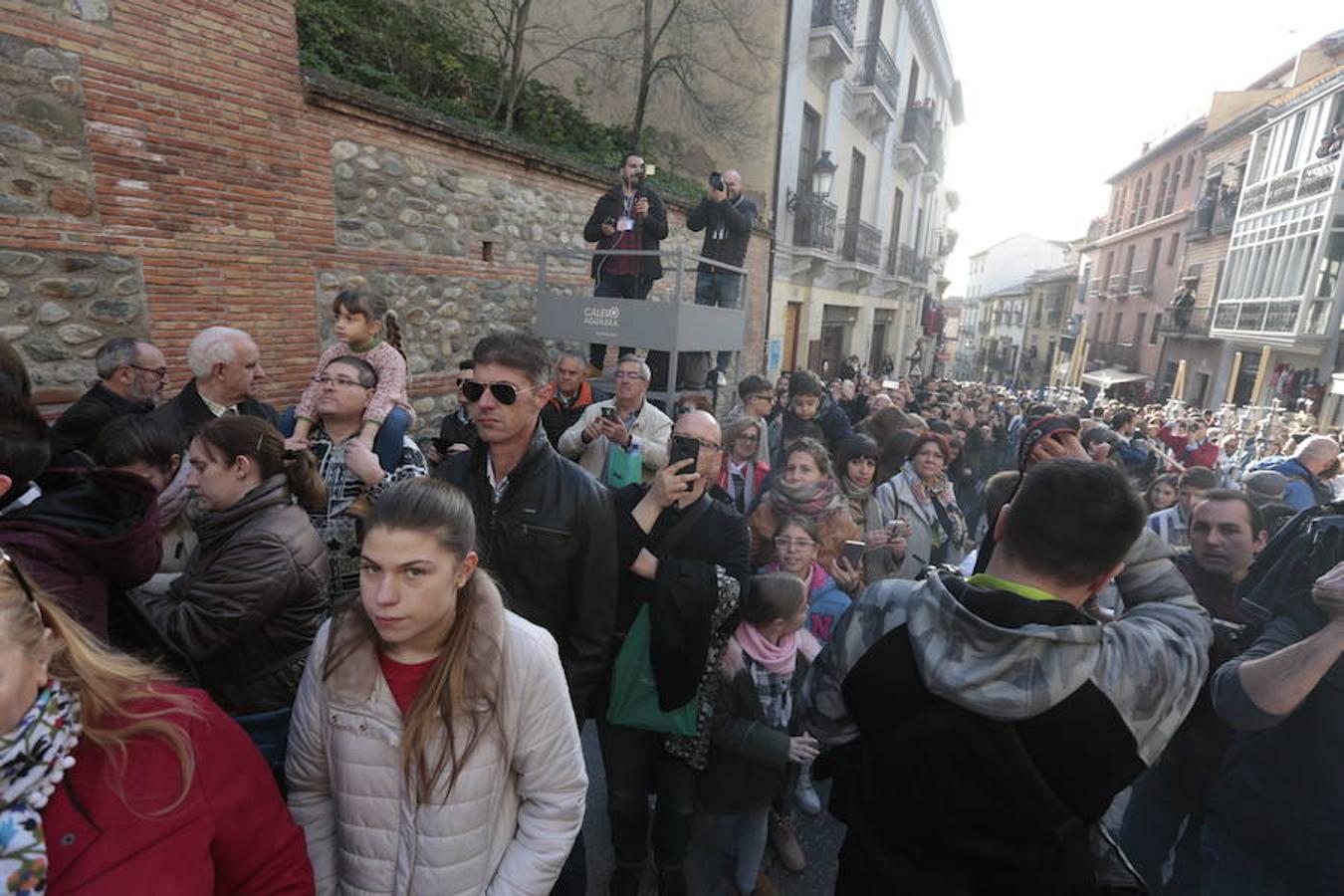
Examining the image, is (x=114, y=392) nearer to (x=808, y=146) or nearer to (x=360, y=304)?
(x=360, y=304)

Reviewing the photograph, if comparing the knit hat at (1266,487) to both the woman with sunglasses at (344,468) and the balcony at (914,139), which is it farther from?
the balcony at (914,139)

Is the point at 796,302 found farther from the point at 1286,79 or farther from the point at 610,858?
the point at 1286,79

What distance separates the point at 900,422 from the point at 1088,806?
15.9 ft

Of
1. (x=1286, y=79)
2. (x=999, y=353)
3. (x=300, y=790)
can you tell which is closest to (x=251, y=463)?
(x=300, y=790)

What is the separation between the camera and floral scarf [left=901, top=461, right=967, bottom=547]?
4.12 metres

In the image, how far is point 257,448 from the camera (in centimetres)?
198

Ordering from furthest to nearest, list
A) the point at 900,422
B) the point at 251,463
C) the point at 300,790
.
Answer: the point at 900,422
the point at 251,463
the point at 300,790

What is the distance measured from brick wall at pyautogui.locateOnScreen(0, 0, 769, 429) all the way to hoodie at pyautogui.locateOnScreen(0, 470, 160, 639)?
11.2 ft

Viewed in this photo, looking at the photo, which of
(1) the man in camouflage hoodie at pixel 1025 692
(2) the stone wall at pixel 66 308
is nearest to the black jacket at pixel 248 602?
(1) the man in camouflage hoodie at pixel 1025 692

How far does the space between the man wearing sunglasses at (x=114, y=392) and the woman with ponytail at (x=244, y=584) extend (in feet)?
4.83

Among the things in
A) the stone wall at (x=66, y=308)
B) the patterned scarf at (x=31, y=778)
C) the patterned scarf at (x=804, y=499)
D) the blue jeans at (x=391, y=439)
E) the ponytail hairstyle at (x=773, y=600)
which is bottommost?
the ponytail hairstyle at (x=773, y=600)

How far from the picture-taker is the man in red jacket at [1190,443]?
8.45 meters

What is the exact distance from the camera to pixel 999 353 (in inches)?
2092

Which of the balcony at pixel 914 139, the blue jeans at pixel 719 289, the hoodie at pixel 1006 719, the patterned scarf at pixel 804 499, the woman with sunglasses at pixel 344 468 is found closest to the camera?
the hoodie at pixel 1006 719
